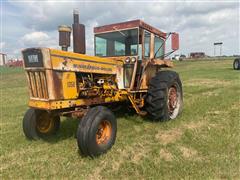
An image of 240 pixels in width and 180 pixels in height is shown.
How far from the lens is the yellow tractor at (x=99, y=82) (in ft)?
13.5

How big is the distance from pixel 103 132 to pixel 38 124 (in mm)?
1508

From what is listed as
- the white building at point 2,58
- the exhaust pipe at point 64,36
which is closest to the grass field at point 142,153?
the exhaust pipe at point 64,36

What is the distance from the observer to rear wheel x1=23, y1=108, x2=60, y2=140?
491 centimetres

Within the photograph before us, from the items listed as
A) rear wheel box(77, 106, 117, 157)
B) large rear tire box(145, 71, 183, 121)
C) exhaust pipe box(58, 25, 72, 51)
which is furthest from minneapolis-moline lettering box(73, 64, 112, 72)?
large rear tire box(145, 71, 183, 121)

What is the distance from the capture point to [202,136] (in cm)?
494

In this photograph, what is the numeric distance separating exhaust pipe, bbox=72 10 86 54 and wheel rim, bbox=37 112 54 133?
1502 millimetres

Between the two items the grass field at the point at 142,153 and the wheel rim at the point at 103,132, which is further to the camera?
the wheel rim at the point at 103,132

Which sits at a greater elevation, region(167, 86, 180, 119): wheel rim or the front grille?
the front grille

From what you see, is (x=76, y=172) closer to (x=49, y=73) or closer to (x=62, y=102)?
(x=62, y=102)

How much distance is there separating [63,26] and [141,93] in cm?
255

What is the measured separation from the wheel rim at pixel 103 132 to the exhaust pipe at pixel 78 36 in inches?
60.8

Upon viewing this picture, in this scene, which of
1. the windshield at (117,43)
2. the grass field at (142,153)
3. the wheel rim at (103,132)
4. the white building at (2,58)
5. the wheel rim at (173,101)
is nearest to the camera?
the grass field at (142,153)

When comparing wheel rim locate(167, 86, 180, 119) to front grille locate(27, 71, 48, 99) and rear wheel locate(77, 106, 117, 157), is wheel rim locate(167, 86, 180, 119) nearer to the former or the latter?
rear wheel locate(77, 106, 117, 157)

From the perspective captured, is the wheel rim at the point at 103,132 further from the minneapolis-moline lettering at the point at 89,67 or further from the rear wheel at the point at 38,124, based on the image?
the rear wheel at the point at 38,124
